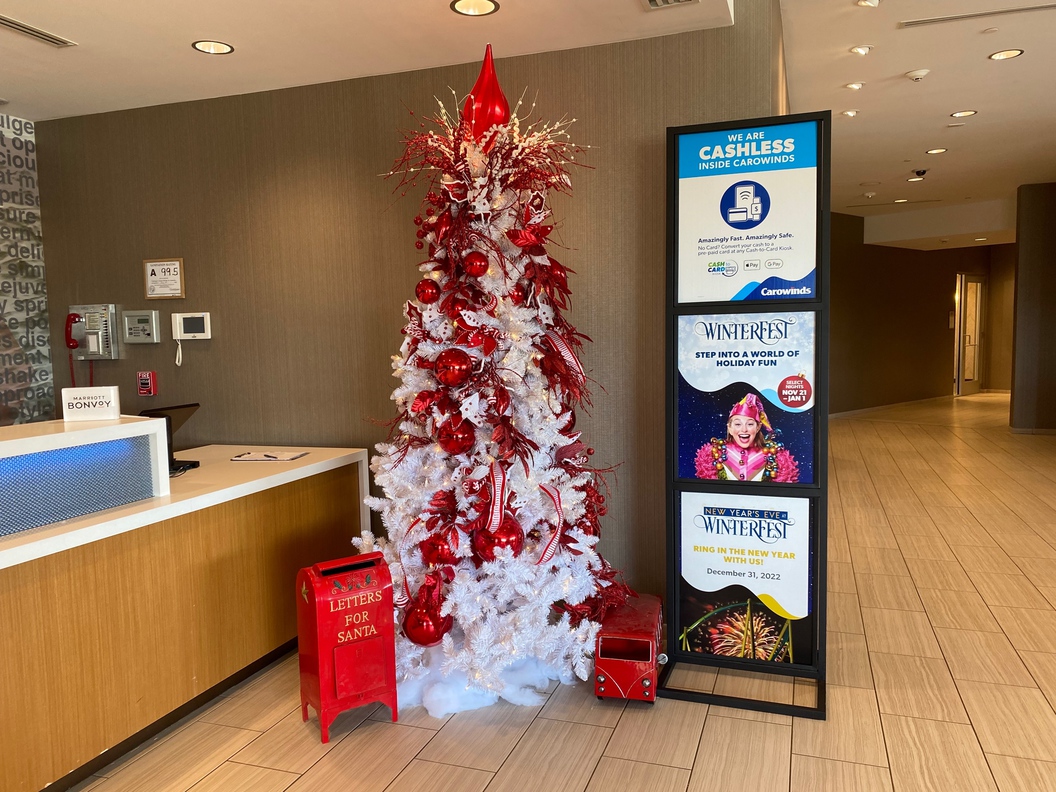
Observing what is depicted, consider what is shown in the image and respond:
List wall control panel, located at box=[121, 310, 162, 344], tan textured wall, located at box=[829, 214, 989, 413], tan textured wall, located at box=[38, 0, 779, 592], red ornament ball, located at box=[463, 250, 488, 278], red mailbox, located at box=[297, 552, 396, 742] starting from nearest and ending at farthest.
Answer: red mailbox, located at box=[297, 552, 396, 742] → red ornament ball, located at box=[463, 250, 488, 278] → tan textured wall, located at box=[38, 0, 779, 592] → wall control panel, located at box=[121, 310, 162, 344] → tan textured wall, located at box=[829, 214, 989, 413]

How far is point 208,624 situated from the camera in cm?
296

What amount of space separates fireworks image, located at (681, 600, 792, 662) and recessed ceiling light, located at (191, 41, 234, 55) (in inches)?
127

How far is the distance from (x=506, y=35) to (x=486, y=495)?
79.2 inches

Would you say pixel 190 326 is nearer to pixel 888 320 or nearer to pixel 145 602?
pixel 145 602

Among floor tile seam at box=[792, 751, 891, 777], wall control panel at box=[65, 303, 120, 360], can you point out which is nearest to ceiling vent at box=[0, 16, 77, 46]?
wall control panel at box=[65, 303, 120, 360]

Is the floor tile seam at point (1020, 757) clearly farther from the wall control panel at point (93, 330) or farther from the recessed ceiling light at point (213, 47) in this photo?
the wall control panel at point (93, 330)

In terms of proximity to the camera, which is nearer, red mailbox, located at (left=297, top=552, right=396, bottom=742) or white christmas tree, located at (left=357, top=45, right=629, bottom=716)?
red mailbox, located at (left=297, top=552, right=396, bottom=742)

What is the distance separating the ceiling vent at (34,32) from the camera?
3.07 meters

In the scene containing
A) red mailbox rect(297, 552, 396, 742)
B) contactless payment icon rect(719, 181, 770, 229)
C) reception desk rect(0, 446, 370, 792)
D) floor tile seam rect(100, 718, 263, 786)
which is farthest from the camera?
contactless payment icon rect(719, 181, 770, 229)

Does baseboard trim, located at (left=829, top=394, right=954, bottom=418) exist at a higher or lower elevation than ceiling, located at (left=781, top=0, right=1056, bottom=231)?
lower

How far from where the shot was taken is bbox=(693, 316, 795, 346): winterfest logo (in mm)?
2908

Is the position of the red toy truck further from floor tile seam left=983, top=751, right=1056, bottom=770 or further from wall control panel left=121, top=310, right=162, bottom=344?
wall control panel left=121, top=310, right=162, bottom=344

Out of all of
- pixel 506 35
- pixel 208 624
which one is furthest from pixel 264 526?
pixel 506 35

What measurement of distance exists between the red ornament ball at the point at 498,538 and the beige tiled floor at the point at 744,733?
614 millimetres
